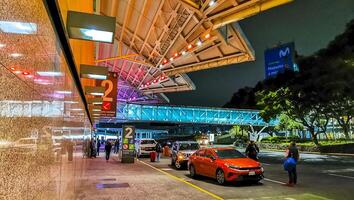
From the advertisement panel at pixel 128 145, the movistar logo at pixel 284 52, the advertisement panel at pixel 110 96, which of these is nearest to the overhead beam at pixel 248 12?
the advertisement panel at pixel 110 96

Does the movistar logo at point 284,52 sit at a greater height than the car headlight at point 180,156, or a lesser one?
greater

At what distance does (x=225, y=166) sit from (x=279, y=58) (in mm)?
57339

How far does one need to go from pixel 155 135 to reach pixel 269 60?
5023 centimetres

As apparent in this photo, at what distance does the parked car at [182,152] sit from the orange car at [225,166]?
12.1 ft

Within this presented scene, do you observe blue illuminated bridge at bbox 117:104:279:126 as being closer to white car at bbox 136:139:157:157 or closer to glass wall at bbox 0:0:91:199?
white car at bbox 136:139:157:157

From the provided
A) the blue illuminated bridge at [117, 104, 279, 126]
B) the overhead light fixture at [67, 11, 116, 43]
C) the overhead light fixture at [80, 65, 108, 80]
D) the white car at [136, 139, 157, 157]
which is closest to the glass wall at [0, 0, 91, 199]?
the overhead light fixture at [67, 11, 116, 43]

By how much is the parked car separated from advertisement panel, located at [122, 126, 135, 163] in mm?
4375

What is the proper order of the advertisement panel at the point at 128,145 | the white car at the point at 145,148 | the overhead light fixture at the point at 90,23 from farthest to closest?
the white car at the point at 145,148 → the advertisement panel at the point at 128,145 → the overhead light fixture at the point at 90,23

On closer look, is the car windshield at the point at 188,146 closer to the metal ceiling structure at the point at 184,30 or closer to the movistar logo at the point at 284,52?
the metal ceiling structure at the point at 184,30

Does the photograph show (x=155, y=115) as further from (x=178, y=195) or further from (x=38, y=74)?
(x=38, y=74)

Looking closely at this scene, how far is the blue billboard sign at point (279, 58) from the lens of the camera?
6341 cm

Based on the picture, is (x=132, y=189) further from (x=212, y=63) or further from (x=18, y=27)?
(x=212, y=63)

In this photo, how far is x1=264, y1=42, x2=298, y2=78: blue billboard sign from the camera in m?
63.4

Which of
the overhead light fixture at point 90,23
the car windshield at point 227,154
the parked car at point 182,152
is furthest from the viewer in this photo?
the parked car at point 182,152
